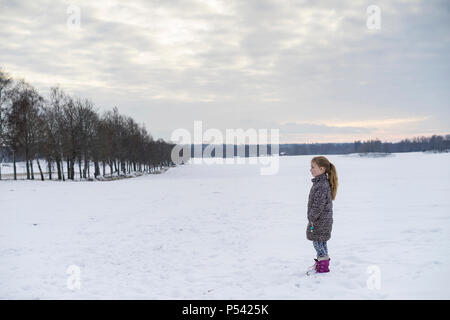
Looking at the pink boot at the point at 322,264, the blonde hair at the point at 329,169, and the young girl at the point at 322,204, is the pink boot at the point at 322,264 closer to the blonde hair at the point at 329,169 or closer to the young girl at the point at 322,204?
the young girl at the point at 322,204

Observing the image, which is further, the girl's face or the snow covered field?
the girl's face

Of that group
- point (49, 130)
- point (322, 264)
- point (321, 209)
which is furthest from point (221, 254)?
point (49, 130)

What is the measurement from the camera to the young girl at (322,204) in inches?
235

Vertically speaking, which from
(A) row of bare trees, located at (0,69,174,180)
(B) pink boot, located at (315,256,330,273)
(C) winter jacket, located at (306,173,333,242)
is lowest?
(B) pink boot, located at (315,256,330,273)

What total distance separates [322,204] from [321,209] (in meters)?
0.10

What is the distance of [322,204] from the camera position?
19.5 ft

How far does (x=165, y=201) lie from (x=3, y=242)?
10078 millimetres

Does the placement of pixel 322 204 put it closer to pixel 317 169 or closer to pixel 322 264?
pixel 317 169

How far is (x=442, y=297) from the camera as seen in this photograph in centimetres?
481

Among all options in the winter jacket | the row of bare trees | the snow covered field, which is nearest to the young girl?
the winter jacket

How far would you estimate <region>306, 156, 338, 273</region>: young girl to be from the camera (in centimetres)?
596

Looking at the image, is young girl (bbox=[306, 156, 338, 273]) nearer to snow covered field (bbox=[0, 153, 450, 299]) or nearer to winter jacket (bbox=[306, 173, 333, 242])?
winter jacket (bbox=[306, 173, 333, 242])

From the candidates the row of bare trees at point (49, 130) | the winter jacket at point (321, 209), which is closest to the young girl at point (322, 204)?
the winter jacket at point (321, 209)
